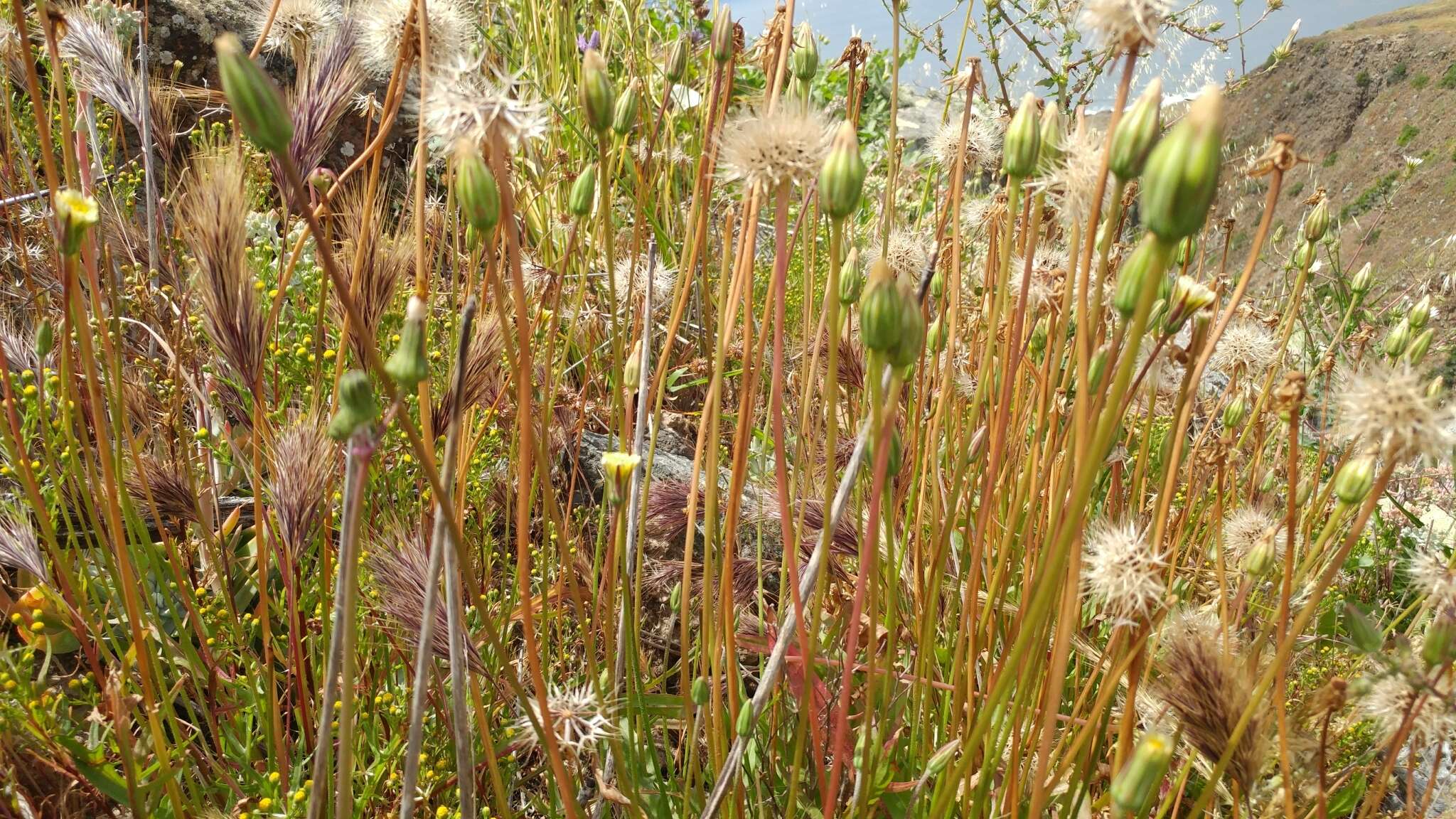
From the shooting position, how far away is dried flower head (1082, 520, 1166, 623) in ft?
2.59

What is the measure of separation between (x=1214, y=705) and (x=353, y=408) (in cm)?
72

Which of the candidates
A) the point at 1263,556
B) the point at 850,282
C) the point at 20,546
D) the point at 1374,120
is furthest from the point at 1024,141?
the point at 1374,120

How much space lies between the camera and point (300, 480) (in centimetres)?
92

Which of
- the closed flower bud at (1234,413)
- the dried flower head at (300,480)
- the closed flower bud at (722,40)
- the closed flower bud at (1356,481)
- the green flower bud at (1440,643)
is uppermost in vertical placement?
the closed flower bud at (722,40)

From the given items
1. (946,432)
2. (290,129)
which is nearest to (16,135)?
(290,129)

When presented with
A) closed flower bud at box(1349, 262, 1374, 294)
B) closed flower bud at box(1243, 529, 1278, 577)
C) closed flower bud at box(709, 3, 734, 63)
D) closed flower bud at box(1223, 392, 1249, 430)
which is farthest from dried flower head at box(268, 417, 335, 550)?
closed flower bud at box(1349, 262, 1374, 294)

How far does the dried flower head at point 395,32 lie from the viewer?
100 centimetres

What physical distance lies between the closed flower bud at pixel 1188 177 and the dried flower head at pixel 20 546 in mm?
1214

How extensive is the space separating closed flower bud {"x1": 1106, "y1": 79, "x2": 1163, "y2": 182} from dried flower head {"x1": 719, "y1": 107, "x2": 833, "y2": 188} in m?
0.23

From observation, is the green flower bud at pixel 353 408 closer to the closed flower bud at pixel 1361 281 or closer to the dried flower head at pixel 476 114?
the dried flower head at pixel 476 114

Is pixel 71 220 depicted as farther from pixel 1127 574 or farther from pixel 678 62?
pixel 1127 574

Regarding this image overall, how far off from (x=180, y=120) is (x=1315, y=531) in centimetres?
355

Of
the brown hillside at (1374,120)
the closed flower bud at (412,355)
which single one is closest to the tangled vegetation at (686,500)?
the closed flower bud at (412,355)

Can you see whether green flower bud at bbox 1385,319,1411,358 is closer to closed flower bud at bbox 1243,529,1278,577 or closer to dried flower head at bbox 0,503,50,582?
closed flower bud at bbox 1243,529,1278,577
